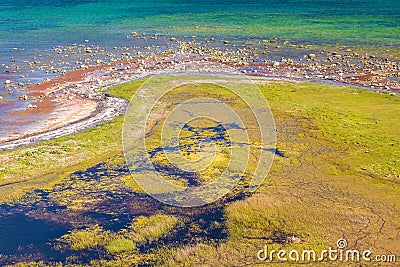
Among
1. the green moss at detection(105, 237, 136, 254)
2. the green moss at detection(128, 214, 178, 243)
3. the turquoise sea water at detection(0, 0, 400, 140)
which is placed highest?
the turquoise sea water at detection(0, 0, 400, 140)

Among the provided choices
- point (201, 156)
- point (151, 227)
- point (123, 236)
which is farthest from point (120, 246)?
point (201, 156)

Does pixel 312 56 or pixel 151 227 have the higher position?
pixel 312 56

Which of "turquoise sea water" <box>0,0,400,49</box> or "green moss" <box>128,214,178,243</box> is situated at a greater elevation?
"turquoise sea water" <box>0,0,400,49</box>

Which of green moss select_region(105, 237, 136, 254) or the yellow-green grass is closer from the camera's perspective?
green moss select_region(105, 237, 136, 254)

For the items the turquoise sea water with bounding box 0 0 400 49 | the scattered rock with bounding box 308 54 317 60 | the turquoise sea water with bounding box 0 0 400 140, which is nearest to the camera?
the scattered rock with bounding box 308 54 317 60

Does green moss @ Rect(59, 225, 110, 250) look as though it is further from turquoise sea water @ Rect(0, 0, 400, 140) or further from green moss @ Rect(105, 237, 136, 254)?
turquoise sea water @ Rect(0, 0, 400, 140)

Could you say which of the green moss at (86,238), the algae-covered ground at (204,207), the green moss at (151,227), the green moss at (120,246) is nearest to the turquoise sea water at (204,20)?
the algae-covered ground at (204,207)

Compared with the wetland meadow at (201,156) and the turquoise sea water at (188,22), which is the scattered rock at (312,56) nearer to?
the wetland meadow at (201,156)

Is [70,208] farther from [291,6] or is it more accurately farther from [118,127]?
[291,6]

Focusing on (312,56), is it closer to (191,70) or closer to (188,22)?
(191,70)

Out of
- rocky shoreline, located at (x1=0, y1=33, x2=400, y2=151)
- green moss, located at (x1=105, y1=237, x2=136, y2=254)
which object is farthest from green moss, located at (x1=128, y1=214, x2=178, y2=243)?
rocky shoreline, located at (x1=0, y1=33, x2=400, y2=151)
